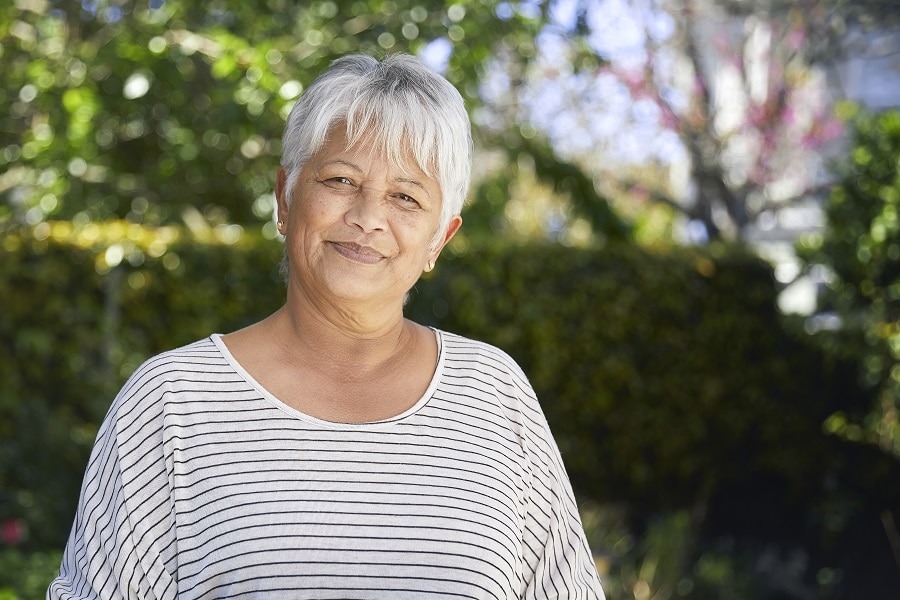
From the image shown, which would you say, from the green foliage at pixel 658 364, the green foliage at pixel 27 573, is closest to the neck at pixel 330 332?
the green foliage at pixel 27 573

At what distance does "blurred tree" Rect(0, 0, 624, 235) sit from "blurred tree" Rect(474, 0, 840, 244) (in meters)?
4.26

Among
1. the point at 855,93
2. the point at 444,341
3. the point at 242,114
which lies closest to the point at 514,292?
the point at 242,114

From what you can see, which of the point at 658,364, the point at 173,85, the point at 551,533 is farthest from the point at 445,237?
the point at 658,364

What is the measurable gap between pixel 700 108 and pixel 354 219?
374 inches

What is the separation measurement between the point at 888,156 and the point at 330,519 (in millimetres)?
4801

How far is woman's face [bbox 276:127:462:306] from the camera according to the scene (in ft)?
6.85

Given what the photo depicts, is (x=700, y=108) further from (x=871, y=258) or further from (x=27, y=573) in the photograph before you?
(x=27, y=573)

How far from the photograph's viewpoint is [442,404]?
2.20 m

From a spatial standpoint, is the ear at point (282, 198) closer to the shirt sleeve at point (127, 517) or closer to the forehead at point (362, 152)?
the forehead at point (362, 152)

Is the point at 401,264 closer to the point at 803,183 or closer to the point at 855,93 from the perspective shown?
the point at 803,183

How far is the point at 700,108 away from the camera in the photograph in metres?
11.0

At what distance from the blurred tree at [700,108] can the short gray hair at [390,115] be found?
25.6 ft

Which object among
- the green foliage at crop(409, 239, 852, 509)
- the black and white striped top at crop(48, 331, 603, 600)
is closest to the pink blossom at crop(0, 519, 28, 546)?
the black and white striped top at crop(48, 331, 603, 600)

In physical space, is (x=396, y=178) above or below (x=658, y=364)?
above
